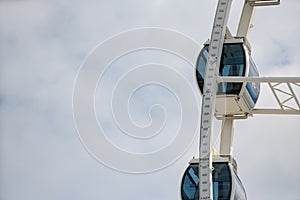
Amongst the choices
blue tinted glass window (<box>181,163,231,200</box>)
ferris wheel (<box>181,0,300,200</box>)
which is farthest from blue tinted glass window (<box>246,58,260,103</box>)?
blue tinted glass window (<box>181,163,231,200</box>)

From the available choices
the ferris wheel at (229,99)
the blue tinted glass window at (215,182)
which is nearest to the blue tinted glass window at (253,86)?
the ferris wheel at (229,99)

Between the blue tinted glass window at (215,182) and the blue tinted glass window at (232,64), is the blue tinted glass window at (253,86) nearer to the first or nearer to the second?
the blue tinted glass window at (232,64)

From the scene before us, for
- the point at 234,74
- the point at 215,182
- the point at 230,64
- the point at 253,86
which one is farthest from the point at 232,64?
the point at 215,182

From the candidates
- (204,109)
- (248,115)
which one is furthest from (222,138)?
(204,109)

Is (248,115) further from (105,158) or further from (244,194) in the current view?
(105,158)

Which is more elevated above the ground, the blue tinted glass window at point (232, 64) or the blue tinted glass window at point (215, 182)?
the blue tinted glass window at point (232, 64)

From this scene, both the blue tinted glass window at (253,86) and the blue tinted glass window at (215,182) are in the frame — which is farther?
the blue tinted glass window at (253,86)

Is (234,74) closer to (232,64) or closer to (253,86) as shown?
(232,64)

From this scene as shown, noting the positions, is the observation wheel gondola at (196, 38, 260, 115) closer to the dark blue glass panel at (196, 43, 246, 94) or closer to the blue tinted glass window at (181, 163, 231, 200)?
the dark blue glass panel at (196, 43, 246, 94)

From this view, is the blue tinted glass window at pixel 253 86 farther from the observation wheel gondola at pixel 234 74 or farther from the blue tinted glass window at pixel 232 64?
the blue tinted glass window at pixel 232 64

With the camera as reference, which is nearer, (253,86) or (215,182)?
(215,182)

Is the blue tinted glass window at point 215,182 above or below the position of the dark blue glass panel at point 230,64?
below

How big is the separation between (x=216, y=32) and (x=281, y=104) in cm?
400

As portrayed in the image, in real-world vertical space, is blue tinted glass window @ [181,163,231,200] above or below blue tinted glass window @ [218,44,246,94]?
below
